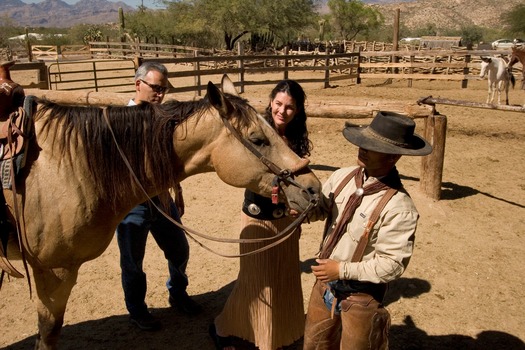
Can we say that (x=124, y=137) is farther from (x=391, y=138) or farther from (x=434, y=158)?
(x=434, y=158)

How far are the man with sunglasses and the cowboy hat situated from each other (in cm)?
152

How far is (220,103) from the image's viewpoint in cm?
212

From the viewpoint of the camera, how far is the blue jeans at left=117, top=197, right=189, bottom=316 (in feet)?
9.36

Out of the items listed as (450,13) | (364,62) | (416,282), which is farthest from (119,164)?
(450,13)

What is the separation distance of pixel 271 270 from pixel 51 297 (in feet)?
4.50

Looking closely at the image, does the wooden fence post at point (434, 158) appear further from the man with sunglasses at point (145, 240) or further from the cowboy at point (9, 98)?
the cowboy at point (9, 98)

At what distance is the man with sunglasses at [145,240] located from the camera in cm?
283

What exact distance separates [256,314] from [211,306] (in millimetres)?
1039

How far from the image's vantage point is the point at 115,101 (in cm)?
609

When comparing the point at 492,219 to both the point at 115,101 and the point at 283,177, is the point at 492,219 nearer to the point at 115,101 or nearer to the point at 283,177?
the point at 283,177

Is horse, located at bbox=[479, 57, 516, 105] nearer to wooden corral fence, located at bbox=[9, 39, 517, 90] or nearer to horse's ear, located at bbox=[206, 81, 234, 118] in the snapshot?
wooden corral fence, located at bbox=[9, 39, 517, 90]

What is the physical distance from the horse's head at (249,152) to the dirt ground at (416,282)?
1.43 meters

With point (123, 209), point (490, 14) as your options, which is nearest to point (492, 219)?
point (123, 209)

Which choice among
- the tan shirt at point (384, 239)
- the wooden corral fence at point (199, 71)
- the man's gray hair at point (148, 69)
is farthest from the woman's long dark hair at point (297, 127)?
the wooden corral fence at point (199, 71)
